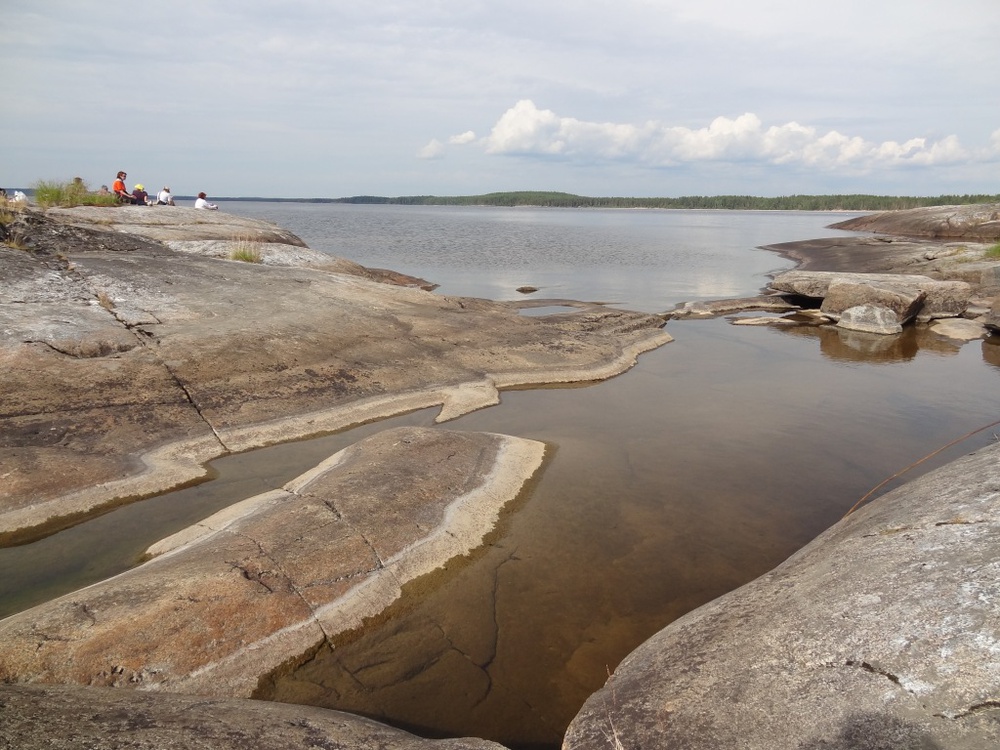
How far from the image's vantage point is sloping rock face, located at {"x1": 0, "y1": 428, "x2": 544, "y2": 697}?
13.8 ft

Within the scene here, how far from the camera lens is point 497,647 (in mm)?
5141

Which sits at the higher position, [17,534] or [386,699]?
[17,534]

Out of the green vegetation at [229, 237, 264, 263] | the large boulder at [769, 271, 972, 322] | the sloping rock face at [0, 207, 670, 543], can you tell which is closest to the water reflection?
the sloping rock face at [0, 207, 670, 543]

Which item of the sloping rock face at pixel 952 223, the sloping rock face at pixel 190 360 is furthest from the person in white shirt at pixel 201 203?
the sloping rock face at pixel 952 223

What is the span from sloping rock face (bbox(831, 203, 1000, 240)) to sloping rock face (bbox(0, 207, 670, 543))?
4369cm

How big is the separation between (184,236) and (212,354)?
10616 millimetres

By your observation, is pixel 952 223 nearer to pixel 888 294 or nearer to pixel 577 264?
pixel 577 264

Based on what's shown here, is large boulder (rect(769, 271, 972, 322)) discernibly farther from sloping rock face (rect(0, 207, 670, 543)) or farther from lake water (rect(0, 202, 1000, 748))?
sloping rock face (rect(0, 207, 670, 543))

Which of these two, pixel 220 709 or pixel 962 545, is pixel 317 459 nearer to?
pixel 220 709

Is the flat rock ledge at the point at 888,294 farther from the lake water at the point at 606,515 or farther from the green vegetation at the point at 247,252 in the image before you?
the green vegetation at the point at 247,252

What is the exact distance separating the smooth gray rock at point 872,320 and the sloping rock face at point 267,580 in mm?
15188

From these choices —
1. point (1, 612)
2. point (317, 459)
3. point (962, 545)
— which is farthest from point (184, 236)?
point (962, 545)

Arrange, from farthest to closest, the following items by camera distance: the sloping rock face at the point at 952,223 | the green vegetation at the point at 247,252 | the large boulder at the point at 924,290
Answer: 1. the sloping rock face at the point at 952,223
2. the large boulder at the point at 924,290
3. the green vegetation at the point at 247,252

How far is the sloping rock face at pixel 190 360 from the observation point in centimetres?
722
